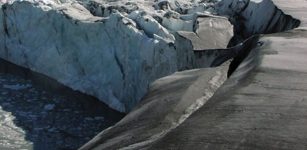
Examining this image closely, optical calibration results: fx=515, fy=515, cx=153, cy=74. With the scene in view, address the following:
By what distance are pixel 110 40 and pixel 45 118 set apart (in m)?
2.13

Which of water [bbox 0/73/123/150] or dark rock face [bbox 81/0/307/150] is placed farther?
water [bbox 0/73/123/150]

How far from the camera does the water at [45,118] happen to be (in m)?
8.55

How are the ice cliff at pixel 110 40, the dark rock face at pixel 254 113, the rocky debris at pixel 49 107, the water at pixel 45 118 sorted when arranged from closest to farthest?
Answer: the dark rock face at pixel 254 113
the water at pixel 45 118
the ice cliff at pixel 110 40
the rocky debris at pixel 49 107

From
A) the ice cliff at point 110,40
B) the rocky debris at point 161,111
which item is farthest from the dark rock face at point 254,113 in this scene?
the ice cliff at point 110,40

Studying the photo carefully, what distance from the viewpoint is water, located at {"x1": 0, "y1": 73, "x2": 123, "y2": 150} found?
8.55 m

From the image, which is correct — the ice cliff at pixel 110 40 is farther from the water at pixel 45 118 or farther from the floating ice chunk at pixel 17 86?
the floating ice chunk at pixel 17 86

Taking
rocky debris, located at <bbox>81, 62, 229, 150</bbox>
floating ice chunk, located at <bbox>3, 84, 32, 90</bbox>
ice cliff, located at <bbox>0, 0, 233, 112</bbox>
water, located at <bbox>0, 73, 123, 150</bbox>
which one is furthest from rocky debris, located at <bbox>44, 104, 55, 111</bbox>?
rocky debris, located at <bbox>81, 62, 229, 150</bbox>

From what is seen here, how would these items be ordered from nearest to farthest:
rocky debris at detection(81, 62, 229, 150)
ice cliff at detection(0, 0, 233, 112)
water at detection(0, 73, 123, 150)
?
rocky debris at detection(81, 62, 229, 150) → water at detection(0, 73, 123, 150) → ice cliff at detection(0, 0, 233, 112)

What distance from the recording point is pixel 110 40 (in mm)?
10508

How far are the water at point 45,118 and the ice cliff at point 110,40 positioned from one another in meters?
0.50

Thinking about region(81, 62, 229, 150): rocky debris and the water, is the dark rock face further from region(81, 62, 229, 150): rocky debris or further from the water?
the water

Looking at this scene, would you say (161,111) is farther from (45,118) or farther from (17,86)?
(17,86)

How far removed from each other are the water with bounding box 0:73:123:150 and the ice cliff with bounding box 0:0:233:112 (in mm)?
497

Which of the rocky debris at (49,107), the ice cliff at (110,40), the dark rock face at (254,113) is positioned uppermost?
the dark rock face at (254,113)
